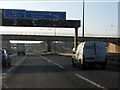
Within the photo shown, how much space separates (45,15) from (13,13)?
5.14 m

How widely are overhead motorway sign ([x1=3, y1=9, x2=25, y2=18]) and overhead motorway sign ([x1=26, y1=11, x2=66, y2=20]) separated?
3.14 ft

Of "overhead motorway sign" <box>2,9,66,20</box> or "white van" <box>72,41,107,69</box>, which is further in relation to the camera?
"overhead motorway sign" <box>2,9,66,20</box>

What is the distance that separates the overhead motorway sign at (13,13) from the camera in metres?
61.2

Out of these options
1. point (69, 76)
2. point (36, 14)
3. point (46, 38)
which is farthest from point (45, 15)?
point (46, 38)

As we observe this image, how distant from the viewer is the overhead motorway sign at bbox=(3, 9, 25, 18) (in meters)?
61.2

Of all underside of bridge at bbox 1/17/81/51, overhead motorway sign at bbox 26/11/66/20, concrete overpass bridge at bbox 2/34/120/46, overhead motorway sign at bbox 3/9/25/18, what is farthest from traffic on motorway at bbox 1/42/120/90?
concrete overpass bridge at bbox 2/34/120/46

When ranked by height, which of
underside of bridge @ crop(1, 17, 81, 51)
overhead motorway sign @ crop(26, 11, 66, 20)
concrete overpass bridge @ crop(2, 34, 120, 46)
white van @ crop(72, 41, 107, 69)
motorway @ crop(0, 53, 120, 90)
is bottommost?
motorway @ crop(0, 53, 120, 90)

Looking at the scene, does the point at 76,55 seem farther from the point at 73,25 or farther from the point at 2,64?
the point at 73,25

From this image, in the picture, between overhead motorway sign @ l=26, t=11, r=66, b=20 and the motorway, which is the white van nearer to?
the motorway

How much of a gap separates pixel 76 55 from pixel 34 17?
31862 mm

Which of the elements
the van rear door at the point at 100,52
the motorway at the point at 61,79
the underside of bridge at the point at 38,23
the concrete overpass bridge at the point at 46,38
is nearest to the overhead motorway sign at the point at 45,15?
the underside of bridge at the point at 38,23

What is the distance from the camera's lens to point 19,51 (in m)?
111

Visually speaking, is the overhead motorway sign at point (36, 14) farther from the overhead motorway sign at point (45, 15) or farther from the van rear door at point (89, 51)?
the van rear door at point (89, 51)

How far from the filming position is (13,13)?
6212 centimetres
